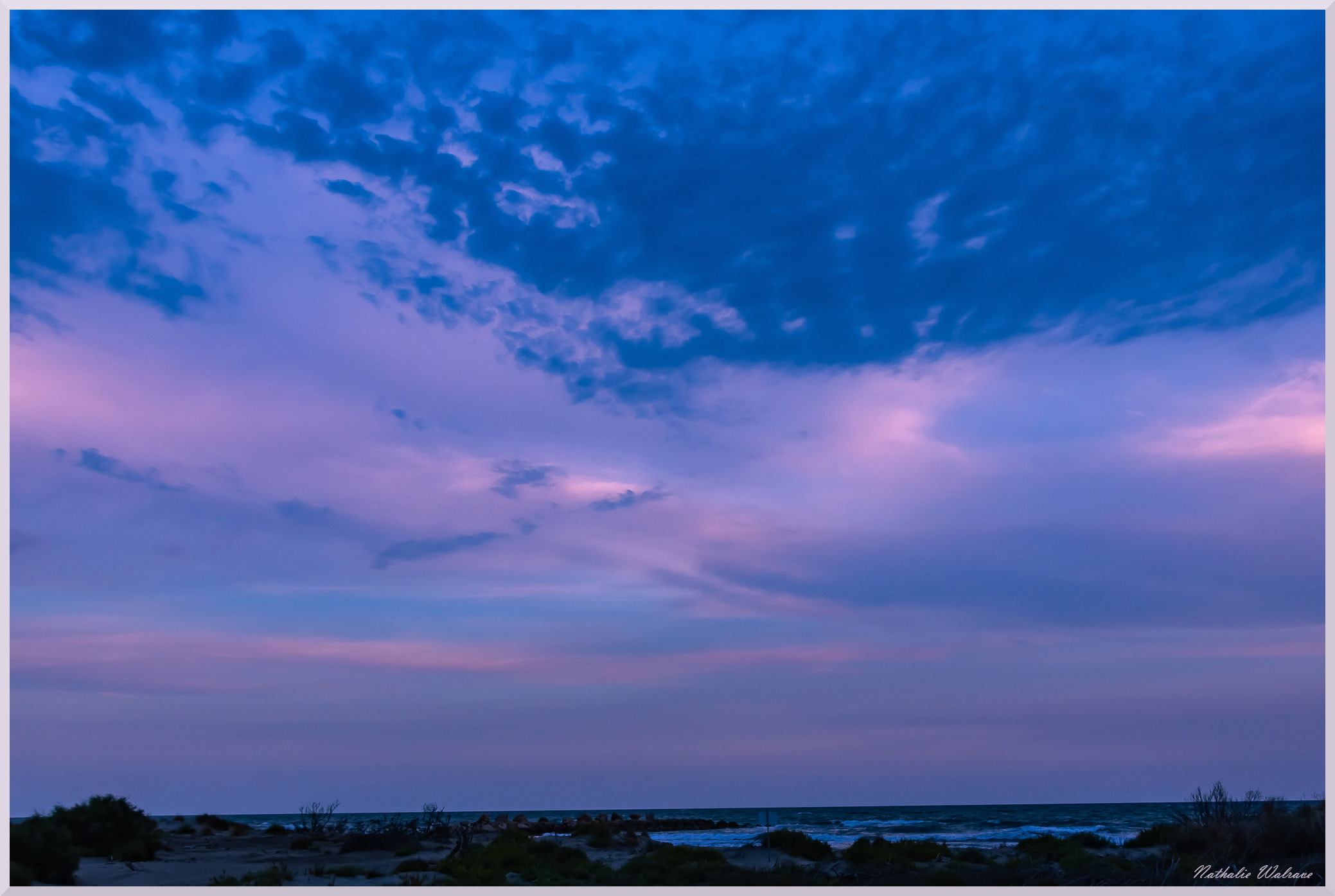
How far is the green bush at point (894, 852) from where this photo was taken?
17125mm

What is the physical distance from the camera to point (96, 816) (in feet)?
61.3

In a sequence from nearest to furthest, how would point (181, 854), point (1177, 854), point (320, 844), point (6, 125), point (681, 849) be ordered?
1. point (6, 125)
2. point (1177, 854)
3. point (681, 849)
4. point (181, 854)
5. point (320, 844)

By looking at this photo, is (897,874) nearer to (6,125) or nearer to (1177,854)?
(1177,854)

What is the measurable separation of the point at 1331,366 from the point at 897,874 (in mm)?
10056

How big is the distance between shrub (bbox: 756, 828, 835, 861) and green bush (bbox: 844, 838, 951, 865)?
1.78 feet

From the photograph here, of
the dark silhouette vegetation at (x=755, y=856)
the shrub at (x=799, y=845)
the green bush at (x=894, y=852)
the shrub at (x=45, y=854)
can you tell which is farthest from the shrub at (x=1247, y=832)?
the shrub at (x=45, y=854)

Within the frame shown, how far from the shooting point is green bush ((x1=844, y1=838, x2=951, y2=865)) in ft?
56.2

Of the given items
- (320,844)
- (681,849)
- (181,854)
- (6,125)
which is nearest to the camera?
(6,125)

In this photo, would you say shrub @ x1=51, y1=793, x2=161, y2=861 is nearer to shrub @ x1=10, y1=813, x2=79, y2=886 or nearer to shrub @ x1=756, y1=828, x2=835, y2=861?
shrub @ x1=10, y1=813, x2=79, y2=886

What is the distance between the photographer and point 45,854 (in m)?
14.4

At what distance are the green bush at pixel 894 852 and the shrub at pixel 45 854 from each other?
1301 cm

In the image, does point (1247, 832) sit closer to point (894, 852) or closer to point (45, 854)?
point (894, 852)

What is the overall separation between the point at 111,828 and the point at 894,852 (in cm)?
1547

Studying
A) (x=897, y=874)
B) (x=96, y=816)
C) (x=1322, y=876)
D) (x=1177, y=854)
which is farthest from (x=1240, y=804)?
(x=96, y=816)
